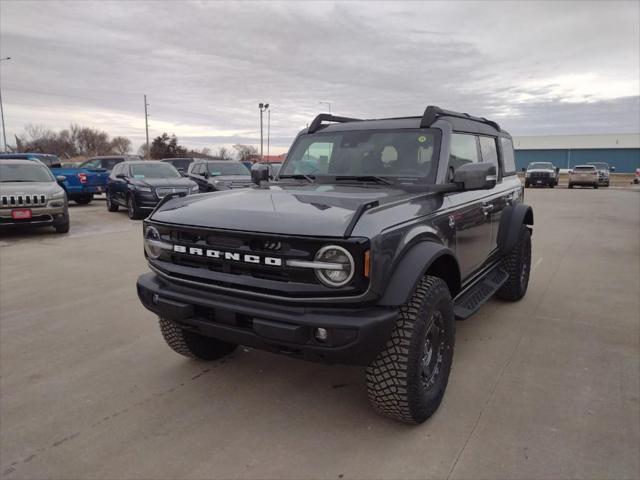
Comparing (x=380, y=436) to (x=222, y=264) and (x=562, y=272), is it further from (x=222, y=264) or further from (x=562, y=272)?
(x=562, y=272)

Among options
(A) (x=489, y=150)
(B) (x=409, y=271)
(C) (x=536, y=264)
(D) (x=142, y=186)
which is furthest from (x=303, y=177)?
(D) (x=142, y=186)

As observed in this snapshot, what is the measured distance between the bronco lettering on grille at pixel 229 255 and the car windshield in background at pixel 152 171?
11.0 metres

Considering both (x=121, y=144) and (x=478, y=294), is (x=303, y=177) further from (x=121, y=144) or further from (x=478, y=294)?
(x=121, y=144)

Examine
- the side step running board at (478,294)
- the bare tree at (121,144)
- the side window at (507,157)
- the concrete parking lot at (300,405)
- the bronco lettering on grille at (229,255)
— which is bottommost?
the concrete parking lot at (300,405)

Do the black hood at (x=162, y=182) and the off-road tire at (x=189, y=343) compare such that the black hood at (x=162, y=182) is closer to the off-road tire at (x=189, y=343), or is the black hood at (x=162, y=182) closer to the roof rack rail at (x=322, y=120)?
the roof rack rail at (x=322, y=120)

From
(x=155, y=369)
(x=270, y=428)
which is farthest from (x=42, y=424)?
(x=270, y=428)

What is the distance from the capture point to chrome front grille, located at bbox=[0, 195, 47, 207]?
8.91 m

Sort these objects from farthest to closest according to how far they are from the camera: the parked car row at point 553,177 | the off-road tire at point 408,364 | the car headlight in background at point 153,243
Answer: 1. the parked car row at point 553,177
2. the car headlight in background at point 153,243
3. the off-road tire at point 408,364

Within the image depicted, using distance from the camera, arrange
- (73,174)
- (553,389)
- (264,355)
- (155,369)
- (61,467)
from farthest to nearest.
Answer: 1. (73,174)
2. (264,355)
3. (155,369)
4. (553,389)
5. (61,467)

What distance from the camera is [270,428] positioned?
2785 millimetres

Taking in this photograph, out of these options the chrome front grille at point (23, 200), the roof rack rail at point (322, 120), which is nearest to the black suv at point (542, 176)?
the chrome front grille at point (23, 200)

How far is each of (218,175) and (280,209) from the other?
12.4 meters

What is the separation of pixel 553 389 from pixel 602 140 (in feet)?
292

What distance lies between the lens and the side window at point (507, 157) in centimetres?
521
